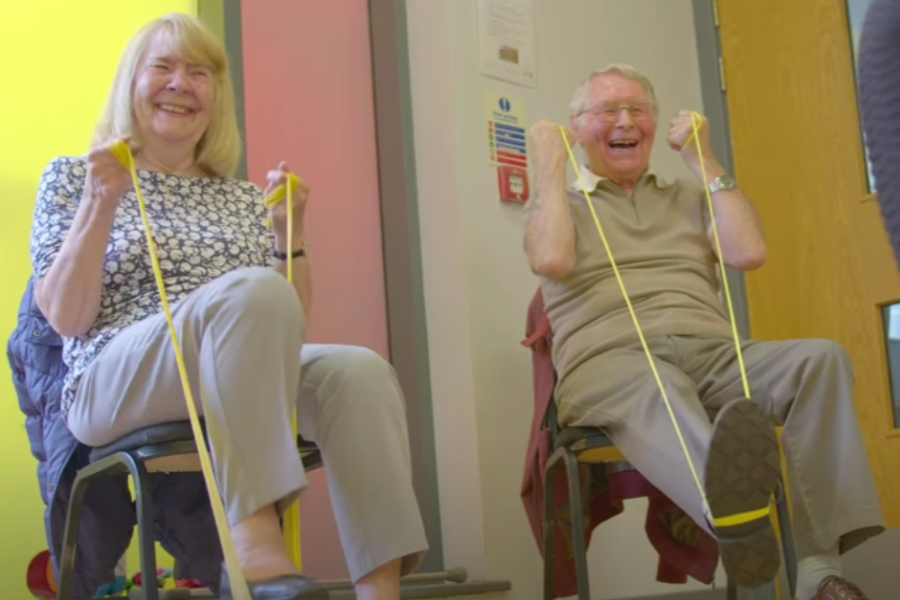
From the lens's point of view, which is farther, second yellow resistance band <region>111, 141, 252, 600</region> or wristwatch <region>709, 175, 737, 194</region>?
wristwatch <region>709, 175, 737, 194</region>

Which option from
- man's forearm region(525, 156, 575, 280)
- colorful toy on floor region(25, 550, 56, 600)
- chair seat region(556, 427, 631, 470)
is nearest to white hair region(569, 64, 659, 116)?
man's forearm region(525, 156, 575, 280)

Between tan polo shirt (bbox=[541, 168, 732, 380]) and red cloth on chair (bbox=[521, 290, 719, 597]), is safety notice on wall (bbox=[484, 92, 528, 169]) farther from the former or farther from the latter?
red cloth on chair (bbox=[521, 290, 719, 597])

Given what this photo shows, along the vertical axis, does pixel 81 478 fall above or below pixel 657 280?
below

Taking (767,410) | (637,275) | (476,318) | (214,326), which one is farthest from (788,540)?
(214,326)

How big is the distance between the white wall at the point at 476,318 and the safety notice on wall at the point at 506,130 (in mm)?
24

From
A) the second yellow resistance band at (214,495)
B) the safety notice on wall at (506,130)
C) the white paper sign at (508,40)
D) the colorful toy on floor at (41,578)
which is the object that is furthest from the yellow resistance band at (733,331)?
the colorful toy on floor at (41,578)

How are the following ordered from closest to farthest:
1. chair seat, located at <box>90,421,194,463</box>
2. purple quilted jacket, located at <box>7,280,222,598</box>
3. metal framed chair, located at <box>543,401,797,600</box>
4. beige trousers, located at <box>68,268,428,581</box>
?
1. beige trousers, located at <box>68,268,428,581</box>
2. chair seat, located at <box>90,421,194,463</box>
3. purple quilted jacket, located at <box>7,280,222,598</box>
4. metal framed chair, located at <box>543,401,797,600</box>

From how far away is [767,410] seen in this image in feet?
6.43

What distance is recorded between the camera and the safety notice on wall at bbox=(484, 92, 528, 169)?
9.12 ft

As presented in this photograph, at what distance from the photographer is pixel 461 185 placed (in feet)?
8.85

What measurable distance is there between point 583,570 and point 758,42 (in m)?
1.84

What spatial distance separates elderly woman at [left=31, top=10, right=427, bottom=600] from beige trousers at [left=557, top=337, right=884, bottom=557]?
18.8 inches

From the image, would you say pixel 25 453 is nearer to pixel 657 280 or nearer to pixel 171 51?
pixel 171 51

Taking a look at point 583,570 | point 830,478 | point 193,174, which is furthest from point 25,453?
point 830,478
